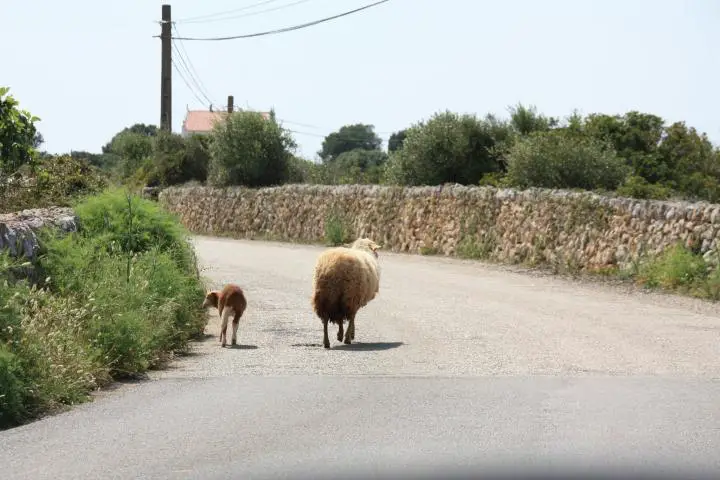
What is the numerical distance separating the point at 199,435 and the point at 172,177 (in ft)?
156

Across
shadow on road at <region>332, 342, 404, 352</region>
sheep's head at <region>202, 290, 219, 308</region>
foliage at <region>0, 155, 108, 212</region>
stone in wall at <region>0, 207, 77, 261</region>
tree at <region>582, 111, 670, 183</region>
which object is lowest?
shadow on road at <region>332, 342, 404, 352</region>

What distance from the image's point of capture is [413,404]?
10422 mm

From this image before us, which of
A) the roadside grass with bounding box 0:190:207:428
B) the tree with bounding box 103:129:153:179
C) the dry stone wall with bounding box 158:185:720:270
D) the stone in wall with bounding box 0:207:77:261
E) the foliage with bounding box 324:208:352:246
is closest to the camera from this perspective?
the roadside grass with bounding box 0:190:207:428

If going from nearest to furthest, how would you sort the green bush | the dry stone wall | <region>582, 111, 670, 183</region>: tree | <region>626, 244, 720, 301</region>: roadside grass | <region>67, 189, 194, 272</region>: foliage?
the green bush, <region>67, 189, 194, 272</region>: foliage, <region>626, 244, 720, 301</region>: roadside grass, the dry stone wall, <region>582, 111, 670, 183</region>: tree

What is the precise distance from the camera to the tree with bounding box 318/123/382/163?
479ft

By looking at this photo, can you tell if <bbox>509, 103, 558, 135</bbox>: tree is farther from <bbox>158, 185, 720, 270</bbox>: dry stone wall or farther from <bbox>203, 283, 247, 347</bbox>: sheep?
<bbox>203, 283, 247, 347</bbox>: sheep

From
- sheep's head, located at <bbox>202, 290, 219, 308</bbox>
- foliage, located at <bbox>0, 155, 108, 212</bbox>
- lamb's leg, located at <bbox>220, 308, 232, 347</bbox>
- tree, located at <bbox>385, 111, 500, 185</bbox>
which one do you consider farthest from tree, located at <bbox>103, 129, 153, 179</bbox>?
lamb's leg, located at <bbox>220, 308, 232, 347</bbox>

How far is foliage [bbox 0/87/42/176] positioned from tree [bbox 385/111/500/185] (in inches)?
974

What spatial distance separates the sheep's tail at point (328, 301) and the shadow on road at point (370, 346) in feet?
1.36

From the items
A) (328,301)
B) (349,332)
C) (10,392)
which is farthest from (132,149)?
(10,392)

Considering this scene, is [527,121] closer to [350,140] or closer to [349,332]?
[349,332]

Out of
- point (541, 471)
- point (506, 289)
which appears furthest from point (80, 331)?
point (506, 289)

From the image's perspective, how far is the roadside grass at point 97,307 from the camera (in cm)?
1064

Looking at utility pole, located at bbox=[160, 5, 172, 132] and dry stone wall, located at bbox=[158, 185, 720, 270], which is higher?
utility pole, located at bbox=[160, 5, 172, 132]
